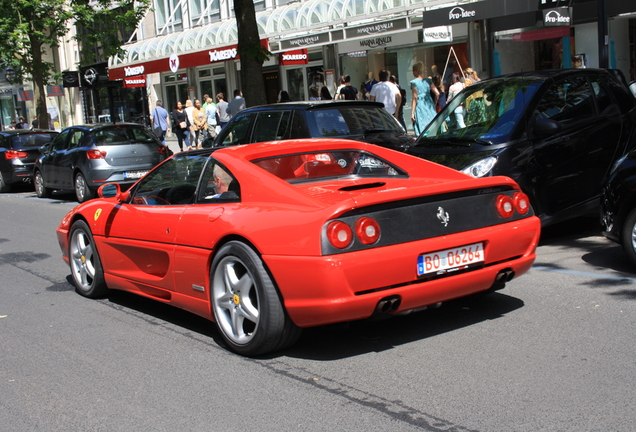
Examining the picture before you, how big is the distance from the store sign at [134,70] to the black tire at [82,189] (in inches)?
723

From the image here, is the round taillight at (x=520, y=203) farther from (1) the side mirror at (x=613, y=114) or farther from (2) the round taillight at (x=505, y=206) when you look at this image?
(1) the side mirror at (x=613, y=114)

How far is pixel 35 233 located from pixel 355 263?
8212mm

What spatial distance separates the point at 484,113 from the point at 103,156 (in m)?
8.93

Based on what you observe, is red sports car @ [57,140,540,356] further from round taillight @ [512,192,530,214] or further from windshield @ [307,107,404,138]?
windshield @ [307,107,404,138]

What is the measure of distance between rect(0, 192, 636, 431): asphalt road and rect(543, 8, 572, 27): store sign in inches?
372

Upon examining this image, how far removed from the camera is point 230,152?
5.14 metres

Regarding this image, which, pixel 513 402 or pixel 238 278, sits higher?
pixel 238 278

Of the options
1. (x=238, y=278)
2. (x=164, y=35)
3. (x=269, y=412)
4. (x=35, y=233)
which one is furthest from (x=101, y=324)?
(x=164, y=35)

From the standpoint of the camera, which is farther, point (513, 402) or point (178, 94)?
point (178, 94)

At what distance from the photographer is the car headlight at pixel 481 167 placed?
7.13 m

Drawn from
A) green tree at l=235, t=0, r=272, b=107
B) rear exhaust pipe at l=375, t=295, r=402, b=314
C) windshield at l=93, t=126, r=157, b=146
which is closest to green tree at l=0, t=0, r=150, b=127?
windshield at l=93, t=126, r=157, b=146

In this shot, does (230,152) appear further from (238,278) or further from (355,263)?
(355,263)

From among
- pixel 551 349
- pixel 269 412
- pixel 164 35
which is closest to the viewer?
pixel 269 412

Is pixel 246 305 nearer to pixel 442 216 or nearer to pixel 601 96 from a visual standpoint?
pixel 442 216
